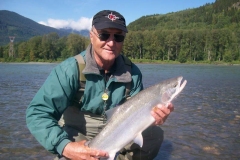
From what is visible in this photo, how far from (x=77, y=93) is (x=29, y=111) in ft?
2.52

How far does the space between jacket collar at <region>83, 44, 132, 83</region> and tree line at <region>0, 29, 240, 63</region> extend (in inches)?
3114

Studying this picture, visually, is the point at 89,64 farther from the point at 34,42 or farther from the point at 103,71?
the point at 34,42

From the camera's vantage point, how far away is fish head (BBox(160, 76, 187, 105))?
3871mm

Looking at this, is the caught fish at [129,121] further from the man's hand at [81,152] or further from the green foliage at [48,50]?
the green foliage at [48,50]

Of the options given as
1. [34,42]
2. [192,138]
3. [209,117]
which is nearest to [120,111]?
[192,138]

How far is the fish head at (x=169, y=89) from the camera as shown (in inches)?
152

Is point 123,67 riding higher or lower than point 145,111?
higher

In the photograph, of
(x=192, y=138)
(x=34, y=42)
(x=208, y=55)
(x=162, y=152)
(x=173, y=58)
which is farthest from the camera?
(x=34, y=42)

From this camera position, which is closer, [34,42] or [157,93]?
[157,93]

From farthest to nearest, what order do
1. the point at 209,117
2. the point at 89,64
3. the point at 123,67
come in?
1. the point at 209,117
2. the point at 123,67
3. the point at 89,64

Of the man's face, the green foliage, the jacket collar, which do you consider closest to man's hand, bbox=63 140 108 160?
the jacket collar

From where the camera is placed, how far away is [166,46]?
299ft

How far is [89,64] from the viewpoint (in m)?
4.14

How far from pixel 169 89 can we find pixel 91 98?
118 centimetres
